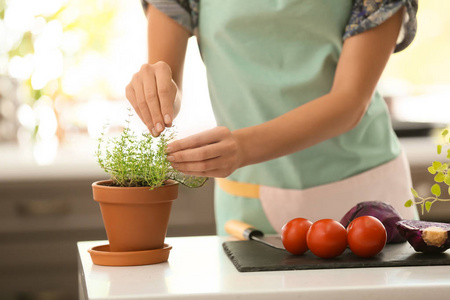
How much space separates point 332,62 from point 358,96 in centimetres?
18

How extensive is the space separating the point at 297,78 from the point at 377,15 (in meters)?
0.22

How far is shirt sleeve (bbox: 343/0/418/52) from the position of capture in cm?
126

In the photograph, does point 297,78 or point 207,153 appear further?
point 297,78

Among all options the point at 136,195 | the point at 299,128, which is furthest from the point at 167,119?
the point at 299,128

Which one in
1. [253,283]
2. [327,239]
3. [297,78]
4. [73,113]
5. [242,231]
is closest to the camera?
[253,283]

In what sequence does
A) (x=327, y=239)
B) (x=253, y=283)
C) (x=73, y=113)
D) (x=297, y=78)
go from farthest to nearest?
1. (x=73, y=113)
2. (x=297, y=78)
3. (x=327, y=239)
4. (x=253, y=283)

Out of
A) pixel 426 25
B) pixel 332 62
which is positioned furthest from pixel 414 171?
pixel 332 62

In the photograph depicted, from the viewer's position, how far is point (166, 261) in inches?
41.5

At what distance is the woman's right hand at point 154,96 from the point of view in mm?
1060

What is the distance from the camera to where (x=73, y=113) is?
115 inches

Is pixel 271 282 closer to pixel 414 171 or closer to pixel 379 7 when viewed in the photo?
pixel 379 7

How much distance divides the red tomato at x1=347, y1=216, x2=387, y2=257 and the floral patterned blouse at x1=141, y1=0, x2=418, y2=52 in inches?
17.5

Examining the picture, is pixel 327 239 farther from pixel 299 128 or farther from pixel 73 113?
pixel 73 113

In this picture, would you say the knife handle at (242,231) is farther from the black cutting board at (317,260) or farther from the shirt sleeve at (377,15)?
the shirt sleeve at (377,15)
